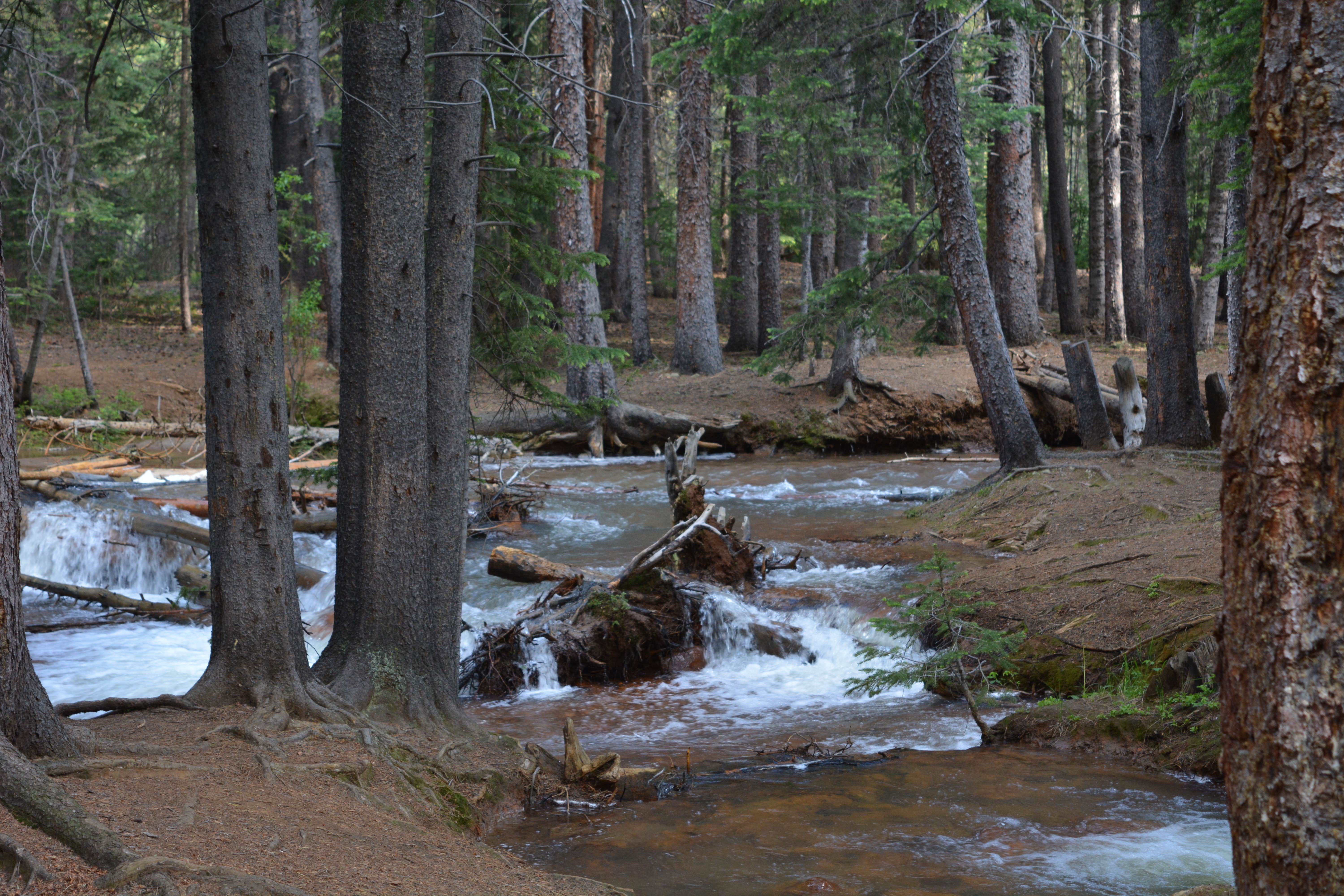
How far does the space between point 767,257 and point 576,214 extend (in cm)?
842

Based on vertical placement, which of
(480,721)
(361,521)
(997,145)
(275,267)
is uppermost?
(997,145)

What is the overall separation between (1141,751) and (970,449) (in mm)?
13684

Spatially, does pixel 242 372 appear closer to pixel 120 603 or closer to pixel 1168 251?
pixel 120 603

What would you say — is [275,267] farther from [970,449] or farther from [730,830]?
[970,449]

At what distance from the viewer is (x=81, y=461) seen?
15672 mm

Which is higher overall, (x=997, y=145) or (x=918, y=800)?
(x=997, y=145)

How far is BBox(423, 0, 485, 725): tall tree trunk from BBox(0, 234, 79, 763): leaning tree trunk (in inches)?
93.3

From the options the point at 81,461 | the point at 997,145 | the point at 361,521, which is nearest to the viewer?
the point at 361,521

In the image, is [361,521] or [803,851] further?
[361,521]

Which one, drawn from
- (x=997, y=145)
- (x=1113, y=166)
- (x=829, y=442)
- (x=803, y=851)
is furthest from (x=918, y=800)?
(x=1113, y=166)

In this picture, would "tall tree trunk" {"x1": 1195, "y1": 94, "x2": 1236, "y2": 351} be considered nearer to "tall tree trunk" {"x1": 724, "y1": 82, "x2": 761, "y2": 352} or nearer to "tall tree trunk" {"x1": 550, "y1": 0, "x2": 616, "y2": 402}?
"tall tree trunk" {"x1": 724, "y1": 82, "x2": 761, "y2": 352}

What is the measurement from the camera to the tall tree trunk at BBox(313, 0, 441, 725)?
19.0ft

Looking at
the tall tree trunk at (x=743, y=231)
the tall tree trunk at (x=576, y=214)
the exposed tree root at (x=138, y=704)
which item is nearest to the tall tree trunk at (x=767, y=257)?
the tall tree trunk at (x=743, y=231)

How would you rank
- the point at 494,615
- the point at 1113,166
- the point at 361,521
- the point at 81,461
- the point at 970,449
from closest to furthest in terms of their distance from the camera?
the point at 361,521 → the point at 494,615 → the point at 81,461 → the point at 970,449 → the point at 1113,166
